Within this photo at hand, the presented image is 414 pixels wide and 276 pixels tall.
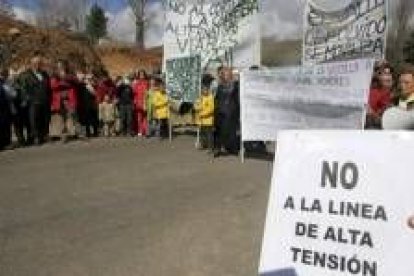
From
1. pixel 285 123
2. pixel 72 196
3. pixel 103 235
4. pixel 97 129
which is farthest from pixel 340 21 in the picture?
pixel 97 129

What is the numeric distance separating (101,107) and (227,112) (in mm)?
6252

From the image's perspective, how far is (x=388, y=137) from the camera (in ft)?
18.7

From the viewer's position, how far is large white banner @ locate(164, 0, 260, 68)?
18.5 metres

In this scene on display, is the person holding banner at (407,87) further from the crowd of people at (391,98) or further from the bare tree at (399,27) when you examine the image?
the bare tree at (399,27)

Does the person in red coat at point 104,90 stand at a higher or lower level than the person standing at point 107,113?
higher

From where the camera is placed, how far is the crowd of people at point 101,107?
17938mm

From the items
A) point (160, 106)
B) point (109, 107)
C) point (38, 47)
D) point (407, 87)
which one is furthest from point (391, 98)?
point (38, 47)

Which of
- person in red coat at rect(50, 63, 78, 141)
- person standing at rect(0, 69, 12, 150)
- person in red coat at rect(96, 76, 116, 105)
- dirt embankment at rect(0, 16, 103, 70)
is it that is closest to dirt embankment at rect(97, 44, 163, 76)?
dirt embankment at rect(0, 16, 103, 70)

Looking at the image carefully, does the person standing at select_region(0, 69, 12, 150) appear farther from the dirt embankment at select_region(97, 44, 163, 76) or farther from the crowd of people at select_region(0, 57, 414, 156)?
the dirt embankment at select_region(97, 44, 163, 76)

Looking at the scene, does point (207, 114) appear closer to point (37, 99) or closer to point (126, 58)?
point (37, 99)

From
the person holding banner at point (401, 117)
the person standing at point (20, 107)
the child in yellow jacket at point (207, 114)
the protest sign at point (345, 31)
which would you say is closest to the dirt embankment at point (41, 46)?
the person standing at point (20, 107)

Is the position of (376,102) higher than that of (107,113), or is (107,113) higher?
(376,102)

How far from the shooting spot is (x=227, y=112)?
695 inches

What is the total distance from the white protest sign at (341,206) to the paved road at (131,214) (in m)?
2.49
